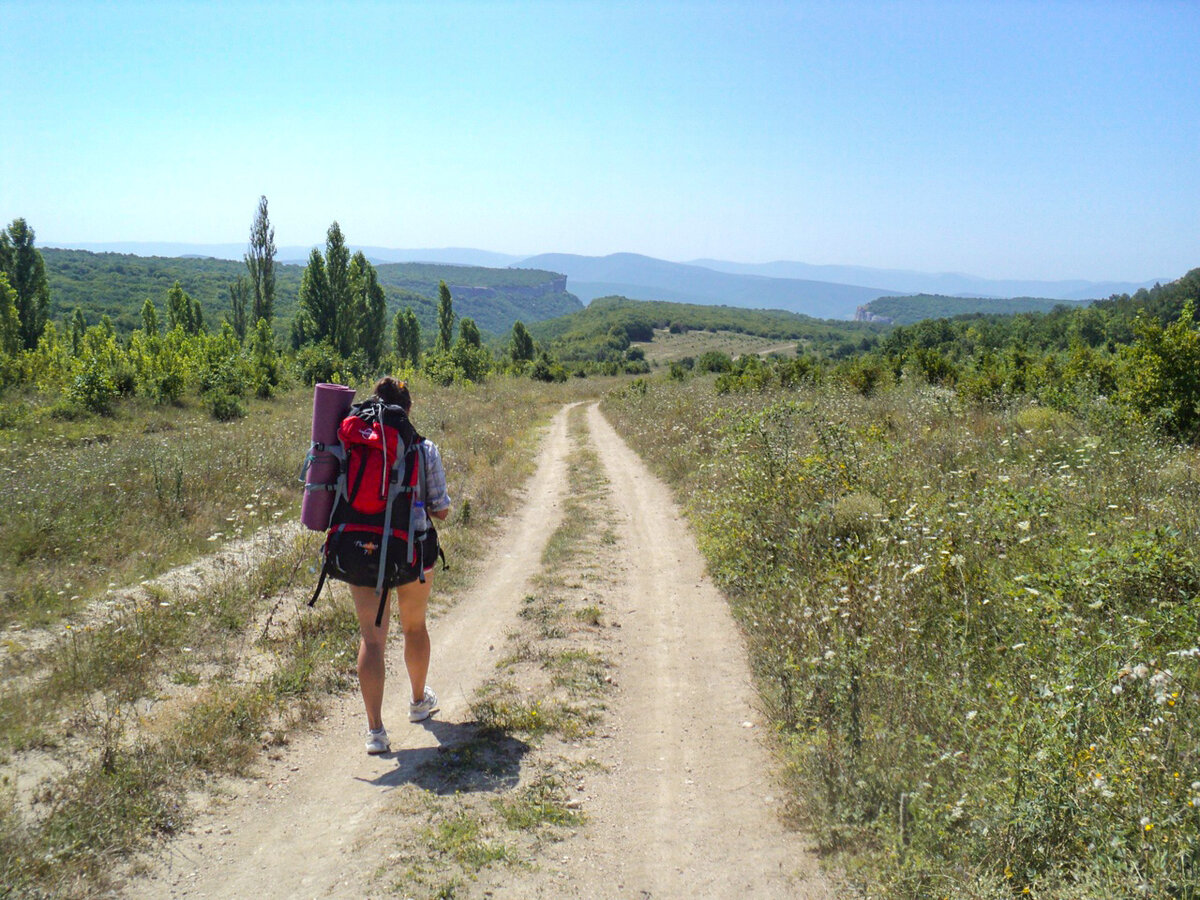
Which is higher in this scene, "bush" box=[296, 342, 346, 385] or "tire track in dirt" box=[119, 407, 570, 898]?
"bush" box=[296, 342, 346, 385]

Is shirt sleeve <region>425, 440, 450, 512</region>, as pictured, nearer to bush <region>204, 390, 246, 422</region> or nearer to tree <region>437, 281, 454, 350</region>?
bush <region>204, 390, 246, 422</region>

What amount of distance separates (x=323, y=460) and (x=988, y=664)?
4.10 m

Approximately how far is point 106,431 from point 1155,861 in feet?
61.9

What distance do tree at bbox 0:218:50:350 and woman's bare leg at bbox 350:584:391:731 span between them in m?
45.9

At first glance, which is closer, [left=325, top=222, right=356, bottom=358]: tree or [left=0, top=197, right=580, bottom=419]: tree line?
[left=0, top=197, right=580, bottom=419]: tree line

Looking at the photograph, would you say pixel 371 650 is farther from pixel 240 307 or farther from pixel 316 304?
pixel 240 307

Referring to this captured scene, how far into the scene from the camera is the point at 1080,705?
2.65m

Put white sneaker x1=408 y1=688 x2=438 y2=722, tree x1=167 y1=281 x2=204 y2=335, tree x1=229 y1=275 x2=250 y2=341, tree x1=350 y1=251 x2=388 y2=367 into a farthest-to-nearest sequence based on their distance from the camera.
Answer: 1. tree x1=229 y1=275 x2=250 y2=341
2. tree x1=167 y1=281 x2=204 y2=335
3. tree x1=350 y1=251 x2=388 y2=367
4. white sneaker x1=408 y1=688 x2=438 y2=722

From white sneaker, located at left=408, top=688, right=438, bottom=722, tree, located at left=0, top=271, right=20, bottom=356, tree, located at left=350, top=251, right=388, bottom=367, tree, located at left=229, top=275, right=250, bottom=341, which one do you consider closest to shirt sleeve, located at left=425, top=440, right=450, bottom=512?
white sneaker, located at left=408, top=688, right=438, bottom=722

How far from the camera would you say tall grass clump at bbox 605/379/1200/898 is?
261 cm

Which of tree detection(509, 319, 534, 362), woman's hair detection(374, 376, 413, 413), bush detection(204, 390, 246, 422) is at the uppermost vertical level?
tree detection(509, 319, 534, 362)

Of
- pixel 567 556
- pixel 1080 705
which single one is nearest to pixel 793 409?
pixel 567 556

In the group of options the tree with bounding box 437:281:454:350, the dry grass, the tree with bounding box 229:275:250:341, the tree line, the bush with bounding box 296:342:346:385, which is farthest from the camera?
the dry grass

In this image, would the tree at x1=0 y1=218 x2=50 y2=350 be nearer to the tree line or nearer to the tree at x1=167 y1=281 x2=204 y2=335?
the tree line
